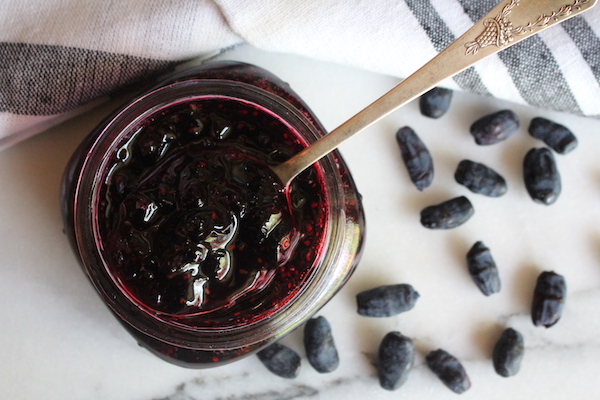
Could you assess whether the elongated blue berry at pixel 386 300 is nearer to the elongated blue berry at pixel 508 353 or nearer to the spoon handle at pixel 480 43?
the elongated blue berry at pixel 508 353

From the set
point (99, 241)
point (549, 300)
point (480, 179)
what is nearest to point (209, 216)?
point (99, 241)

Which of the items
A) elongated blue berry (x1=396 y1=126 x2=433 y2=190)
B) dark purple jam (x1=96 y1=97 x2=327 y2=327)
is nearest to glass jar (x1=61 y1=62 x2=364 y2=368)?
dark purple jam (x1=96 y1=97 x2=327 y2=327)

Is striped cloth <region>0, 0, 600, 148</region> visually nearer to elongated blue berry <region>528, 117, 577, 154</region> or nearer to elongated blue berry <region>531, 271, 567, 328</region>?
elongated blue berry <region>528, 117, 577, 154</region>

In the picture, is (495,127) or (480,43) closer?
(480,43)

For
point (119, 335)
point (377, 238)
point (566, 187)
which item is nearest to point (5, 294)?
point (119, 335)

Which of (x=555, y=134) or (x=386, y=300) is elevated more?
(x=555, y=134)

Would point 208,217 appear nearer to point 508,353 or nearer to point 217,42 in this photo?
point 217,42

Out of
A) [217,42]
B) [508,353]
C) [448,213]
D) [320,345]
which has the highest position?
[217,42]
